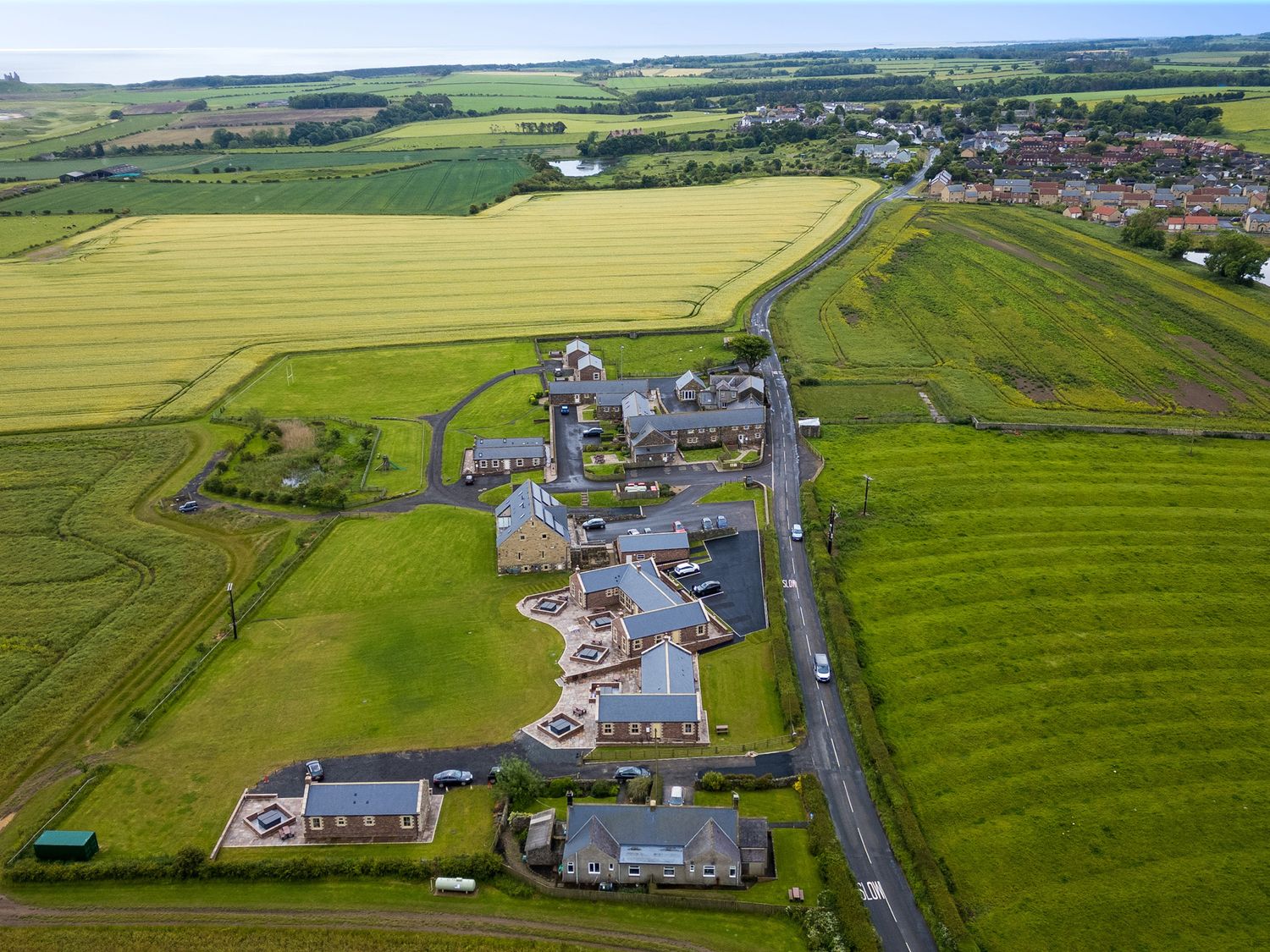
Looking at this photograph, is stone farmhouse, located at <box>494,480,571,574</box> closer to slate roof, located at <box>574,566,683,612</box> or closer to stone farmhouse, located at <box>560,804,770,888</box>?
slate roof, located at <box>574,566,683,612</box>

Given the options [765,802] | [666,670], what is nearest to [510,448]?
[666,670]

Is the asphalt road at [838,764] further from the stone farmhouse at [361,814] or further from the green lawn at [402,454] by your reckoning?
the green lawn at [402,454]

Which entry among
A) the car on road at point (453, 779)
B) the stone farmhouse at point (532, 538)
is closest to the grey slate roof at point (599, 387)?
the stone farmhouse at point (532, 538)

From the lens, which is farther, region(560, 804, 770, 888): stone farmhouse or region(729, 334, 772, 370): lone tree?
region(729, 334, 772, 370): lone tree

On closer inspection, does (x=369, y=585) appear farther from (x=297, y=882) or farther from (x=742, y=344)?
(x=742, y=344)

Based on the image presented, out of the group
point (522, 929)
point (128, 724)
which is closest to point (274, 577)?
point (128, 724)

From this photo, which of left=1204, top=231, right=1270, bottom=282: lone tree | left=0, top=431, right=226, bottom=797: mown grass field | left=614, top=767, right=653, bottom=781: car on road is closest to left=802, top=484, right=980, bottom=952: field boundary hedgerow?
left=614, top=767, right=653, bottom=781: car on road
